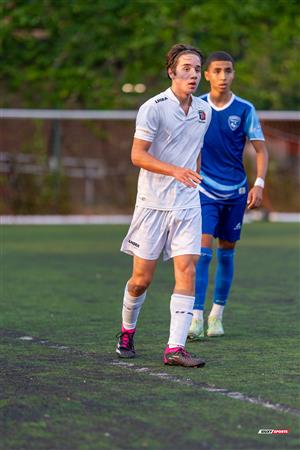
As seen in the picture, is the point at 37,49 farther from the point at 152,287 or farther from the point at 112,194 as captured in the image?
the point at 152,287

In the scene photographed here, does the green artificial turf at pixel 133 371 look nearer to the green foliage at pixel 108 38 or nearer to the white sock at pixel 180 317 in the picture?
the white sock at pixel 180 317

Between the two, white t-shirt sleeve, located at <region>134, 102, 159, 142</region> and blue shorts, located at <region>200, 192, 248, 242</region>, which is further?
blue shorts, located at <region>200, 192, 248, 242</region>

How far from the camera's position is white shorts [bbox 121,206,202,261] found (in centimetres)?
779

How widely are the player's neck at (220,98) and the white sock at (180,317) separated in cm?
206

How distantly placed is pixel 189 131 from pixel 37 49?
2365cm

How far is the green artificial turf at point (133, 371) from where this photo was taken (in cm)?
555

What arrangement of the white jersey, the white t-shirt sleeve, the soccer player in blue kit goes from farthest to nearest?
1. the soccer player in blue kit
2. the white jersey
3. the white t-shirt sleeve

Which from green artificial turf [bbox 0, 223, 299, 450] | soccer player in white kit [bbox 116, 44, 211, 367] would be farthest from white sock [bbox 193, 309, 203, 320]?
soccer player in white kit [bbox 116, 44, 211, 367]

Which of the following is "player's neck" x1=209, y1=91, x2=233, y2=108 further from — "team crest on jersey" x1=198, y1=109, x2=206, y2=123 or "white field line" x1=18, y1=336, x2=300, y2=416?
"white field line" x1=18, y1=336, x2=300, y2=416

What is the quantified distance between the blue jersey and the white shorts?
1.48m

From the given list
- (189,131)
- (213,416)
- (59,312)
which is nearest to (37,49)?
(59,312)

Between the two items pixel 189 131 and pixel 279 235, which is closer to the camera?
pixel 189 131

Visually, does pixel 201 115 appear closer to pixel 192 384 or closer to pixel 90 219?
pixel 192 384

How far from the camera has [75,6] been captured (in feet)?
98.0
